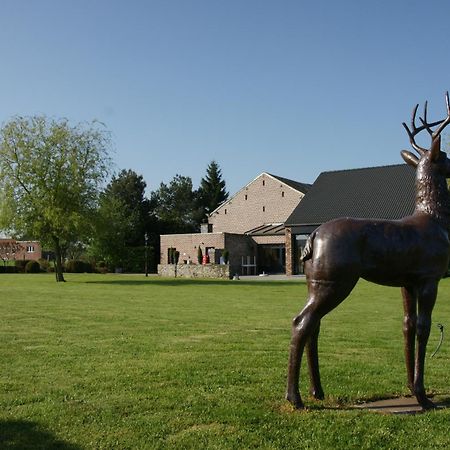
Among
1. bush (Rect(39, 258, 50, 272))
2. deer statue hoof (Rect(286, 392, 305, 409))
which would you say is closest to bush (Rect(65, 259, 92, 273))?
bush (Rect(39, 258, 50, 272))

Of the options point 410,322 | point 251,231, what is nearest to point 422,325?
point 410,322

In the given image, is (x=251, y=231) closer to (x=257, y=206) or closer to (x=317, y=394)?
(x=257, y=206)

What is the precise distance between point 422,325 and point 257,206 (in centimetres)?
4997

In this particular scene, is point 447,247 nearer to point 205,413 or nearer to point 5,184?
point 205,413

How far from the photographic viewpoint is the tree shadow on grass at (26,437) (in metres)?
4.68

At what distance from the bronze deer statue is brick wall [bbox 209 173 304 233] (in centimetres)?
4731

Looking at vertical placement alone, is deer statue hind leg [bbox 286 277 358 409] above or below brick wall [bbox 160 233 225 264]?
below

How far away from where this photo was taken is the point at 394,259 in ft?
17.8

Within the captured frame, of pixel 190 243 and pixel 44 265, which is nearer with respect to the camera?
pixel 190 243

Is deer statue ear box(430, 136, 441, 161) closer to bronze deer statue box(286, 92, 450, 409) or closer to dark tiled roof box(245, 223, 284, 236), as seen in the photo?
bronze deer statue box(286, 92, 450, 409)

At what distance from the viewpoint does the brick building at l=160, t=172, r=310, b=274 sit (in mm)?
48312

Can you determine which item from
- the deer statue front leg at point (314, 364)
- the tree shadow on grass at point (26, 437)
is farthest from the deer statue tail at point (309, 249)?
the tree shadow on grass at point (26, 437)

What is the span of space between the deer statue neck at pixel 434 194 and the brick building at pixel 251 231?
38381 mm

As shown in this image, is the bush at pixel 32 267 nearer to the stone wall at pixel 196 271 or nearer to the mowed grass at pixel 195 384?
the stone wall at pixel 196 271
